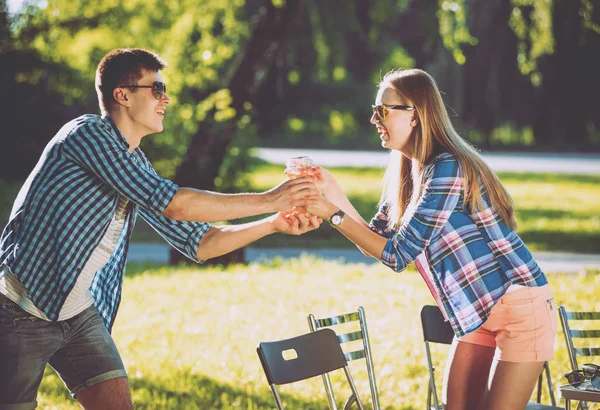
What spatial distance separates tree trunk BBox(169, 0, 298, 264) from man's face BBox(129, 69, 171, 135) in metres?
8.85

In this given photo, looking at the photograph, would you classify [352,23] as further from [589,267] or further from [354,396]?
[354,396]

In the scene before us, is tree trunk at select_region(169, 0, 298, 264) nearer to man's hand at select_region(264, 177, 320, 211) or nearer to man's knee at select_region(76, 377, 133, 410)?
man's hand at select_region(264, 177, 320, 211)

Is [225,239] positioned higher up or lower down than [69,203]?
lower down

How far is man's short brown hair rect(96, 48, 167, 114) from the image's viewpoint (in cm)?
354

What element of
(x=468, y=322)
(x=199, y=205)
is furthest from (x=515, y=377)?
(x=199, y=205)

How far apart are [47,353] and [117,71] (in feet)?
3.74

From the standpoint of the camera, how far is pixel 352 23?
14.4 meters

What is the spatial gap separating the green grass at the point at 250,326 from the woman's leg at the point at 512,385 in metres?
2.65

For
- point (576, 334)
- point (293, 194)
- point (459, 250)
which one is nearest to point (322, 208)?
point (293, 194)

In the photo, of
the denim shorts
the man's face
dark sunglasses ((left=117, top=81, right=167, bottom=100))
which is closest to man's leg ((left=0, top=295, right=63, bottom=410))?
the denim shorts

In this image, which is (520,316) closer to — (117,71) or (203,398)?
(117,71)

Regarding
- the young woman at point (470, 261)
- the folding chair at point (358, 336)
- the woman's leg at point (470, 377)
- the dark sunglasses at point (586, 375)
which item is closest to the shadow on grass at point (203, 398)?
the folding chair at point (358, 336)

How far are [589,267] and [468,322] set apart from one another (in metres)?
8.86

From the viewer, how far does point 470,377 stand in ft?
12.1
